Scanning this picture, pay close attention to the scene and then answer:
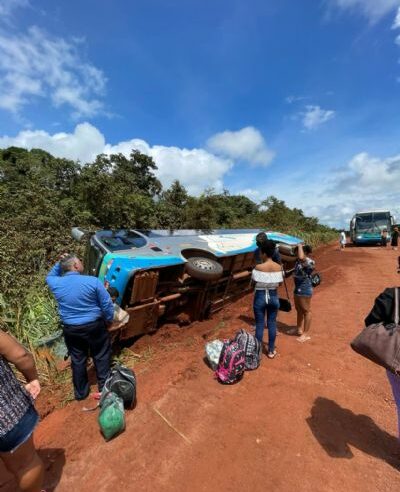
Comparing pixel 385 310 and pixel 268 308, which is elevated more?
pixel 385 310

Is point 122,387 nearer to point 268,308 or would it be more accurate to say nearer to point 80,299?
point 80,299

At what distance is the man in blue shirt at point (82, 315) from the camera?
3.58 meters

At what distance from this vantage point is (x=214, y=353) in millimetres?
4160

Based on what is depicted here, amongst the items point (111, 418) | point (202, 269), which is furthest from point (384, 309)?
point (202, 269)

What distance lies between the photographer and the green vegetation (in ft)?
20.4

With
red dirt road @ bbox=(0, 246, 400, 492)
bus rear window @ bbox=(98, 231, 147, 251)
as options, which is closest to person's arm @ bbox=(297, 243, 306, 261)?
red dirt road @ bbox=(0, 246, 400, 492)

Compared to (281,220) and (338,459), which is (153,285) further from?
(281,220)

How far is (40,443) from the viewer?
325cm

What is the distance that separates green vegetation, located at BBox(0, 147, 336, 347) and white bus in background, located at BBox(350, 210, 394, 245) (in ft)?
9.85

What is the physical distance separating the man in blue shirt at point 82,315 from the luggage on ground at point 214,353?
4.47 feet

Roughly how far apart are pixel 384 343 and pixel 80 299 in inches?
121

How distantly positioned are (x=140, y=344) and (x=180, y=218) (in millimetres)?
13313

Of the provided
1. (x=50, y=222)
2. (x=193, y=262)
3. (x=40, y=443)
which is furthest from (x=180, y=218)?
(x=40, y=443)

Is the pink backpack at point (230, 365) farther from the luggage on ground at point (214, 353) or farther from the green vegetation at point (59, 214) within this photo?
the green vegetation at point (59, 214)
